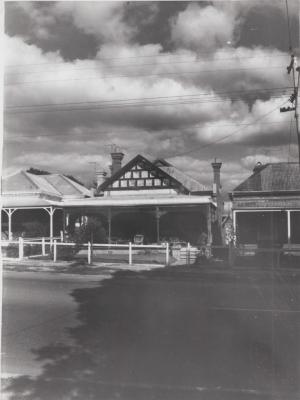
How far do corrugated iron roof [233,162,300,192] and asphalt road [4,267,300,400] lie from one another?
17873mm

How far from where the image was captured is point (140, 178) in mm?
28219

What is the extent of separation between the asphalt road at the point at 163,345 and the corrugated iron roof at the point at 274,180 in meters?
17.9

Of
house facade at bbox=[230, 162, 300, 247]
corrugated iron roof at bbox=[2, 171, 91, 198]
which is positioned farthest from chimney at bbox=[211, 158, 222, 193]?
corrugated iron roof at bbox=[2, 171, 91, 198]

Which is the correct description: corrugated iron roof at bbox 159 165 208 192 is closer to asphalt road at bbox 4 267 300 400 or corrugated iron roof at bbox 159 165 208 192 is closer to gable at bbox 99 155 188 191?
gable at bbox 99 155 188 191

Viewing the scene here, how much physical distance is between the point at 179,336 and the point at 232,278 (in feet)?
23.9

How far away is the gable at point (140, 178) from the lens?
27.7 meters

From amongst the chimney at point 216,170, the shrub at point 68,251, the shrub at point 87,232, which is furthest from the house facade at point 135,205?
the chimney at point 216,170

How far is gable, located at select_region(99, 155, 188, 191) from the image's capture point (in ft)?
90.9

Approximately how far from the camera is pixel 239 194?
2727cm

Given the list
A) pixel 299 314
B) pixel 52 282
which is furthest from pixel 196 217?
pixel 299 314

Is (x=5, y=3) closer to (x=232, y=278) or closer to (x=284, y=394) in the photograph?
(x=284, y=394)

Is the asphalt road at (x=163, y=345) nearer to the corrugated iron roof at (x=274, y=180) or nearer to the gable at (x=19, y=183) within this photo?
the corrugated iron roof at (x=274, y=180)

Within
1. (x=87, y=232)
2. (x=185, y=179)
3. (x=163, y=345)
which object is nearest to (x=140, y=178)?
(x=185, y=179)

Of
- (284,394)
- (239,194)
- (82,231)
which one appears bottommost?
(284,394)
